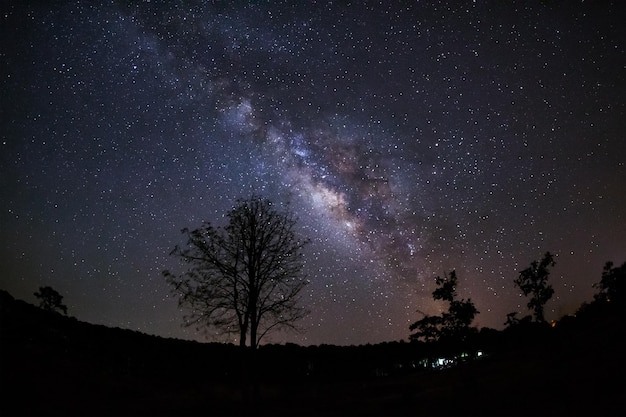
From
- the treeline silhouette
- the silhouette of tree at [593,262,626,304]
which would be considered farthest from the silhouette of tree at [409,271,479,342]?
the silhouette of tree at [593,262,626,304]

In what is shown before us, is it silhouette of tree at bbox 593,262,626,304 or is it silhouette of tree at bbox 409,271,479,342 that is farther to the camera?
silhouette of tree at bbox 593,262,626,304

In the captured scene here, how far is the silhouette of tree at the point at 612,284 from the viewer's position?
177ft

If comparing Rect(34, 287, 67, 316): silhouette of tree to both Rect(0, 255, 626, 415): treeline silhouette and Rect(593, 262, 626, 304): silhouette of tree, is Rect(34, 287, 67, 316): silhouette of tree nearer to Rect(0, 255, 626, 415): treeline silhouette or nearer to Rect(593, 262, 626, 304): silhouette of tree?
Rect(0, 255, 626, 415): treeline silhouette

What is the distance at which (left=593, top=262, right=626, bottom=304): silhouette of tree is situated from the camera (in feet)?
177

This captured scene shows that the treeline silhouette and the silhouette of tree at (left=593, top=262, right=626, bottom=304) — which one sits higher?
the silhouette of tree at (left=593, top=262, right=626, bottom=304)

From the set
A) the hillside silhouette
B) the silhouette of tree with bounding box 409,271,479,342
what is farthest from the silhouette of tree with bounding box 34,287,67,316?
the silhouette of tree with bounding box 409,271,479,342

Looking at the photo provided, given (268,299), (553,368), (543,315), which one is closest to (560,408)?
(553,368)

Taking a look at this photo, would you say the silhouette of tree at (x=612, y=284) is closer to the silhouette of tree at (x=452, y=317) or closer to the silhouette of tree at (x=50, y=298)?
the silhouette of tree at (x=452, y=317)

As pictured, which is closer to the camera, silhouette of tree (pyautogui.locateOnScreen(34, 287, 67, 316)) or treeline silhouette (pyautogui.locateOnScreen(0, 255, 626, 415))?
treeline silhouette (pyautogui.locateOnScreen(0, 255, 626, 415))

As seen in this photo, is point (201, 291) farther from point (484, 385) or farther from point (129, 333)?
point (129, 333)

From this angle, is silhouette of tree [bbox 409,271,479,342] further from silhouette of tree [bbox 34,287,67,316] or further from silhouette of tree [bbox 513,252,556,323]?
silhouette of tree [bbox 34,287,67,316]

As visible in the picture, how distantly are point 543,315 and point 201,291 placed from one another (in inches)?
1654

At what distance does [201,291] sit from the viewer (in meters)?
25.6

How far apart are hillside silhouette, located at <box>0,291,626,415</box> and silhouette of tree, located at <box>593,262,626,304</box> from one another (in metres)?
2.48
